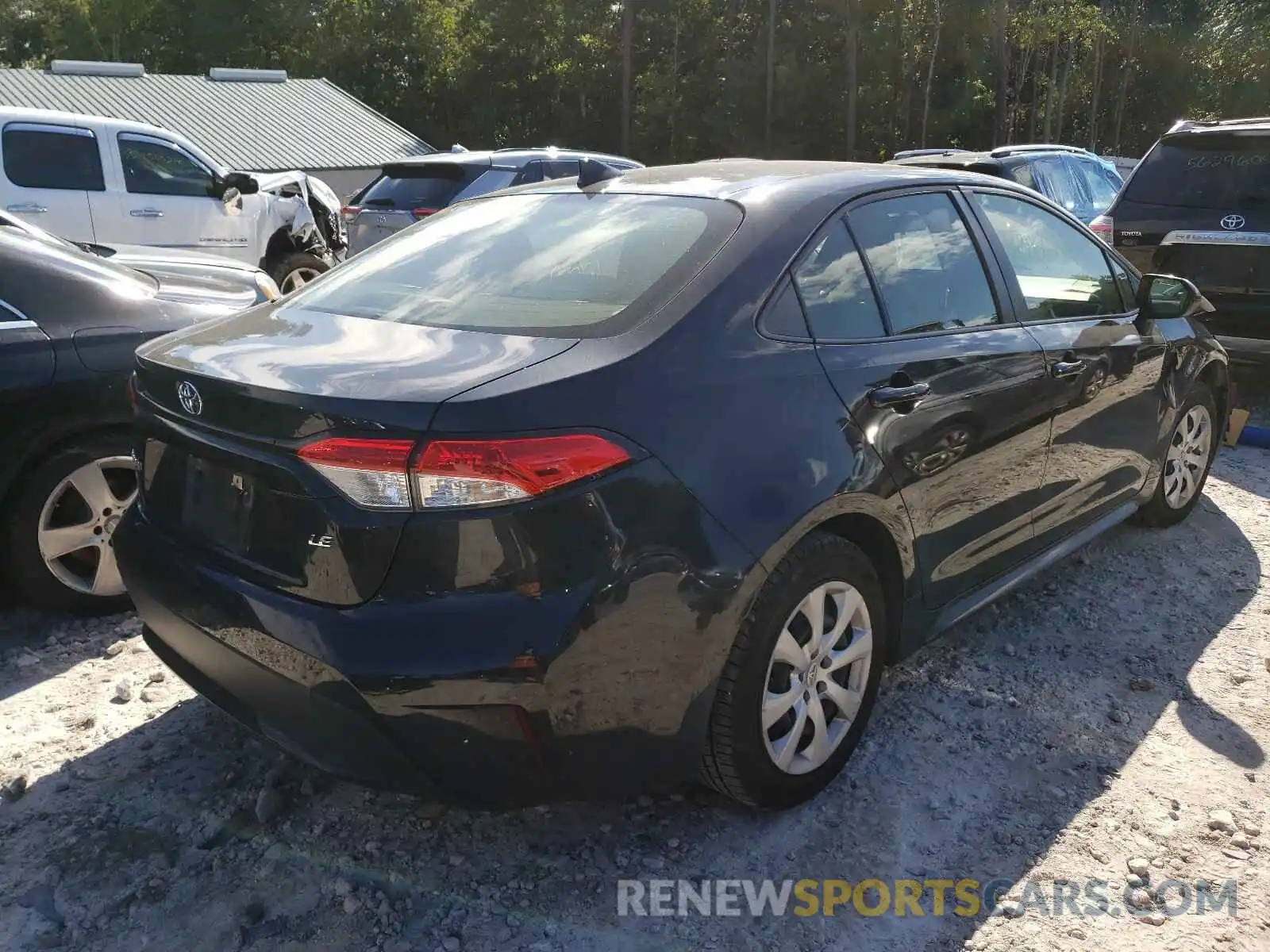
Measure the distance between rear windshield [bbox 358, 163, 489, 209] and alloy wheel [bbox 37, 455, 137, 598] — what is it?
555 cm

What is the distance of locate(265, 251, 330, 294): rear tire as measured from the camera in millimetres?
10117

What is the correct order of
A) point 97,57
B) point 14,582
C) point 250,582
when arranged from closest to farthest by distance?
point 250,582 < point 14,582 < point 97,57

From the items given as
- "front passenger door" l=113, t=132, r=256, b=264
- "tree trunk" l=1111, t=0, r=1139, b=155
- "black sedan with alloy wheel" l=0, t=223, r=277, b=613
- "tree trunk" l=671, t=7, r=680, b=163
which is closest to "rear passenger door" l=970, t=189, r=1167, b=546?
"black sedan with alloy wheel" l=0, t=223, r=277, b=613

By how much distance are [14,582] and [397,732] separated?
7.25 feet

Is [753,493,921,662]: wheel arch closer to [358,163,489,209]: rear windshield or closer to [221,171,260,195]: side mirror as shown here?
[358,163,489,209]: rear windshield

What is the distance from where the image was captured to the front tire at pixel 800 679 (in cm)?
245

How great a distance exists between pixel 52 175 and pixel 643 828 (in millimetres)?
8597

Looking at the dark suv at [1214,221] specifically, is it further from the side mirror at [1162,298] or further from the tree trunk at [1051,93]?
the tree trunk at [1051,93]

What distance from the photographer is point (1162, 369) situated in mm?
4238

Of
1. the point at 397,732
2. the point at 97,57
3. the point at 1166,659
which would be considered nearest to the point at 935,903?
the point at 397,732

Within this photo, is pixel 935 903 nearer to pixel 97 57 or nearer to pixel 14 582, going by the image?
pixel 14 582

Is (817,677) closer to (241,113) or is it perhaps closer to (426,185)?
A: (426,185)

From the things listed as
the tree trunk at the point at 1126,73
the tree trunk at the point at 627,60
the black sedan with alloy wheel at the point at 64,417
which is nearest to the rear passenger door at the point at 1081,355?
the black sedan with alloy wheel at the point at 64,417

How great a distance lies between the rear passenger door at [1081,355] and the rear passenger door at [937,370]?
14 cm
